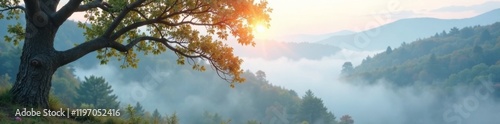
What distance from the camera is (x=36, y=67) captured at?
12.4 metres

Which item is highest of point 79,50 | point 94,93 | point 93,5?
point 94,93

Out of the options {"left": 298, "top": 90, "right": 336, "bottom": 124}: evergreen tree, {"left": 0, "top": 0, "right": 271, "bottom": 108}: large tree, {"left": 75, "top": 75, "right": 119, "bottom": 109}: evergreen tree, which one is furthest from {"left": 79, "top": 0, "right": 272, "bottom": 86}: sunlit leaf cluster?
{"left": 298, "top": 90, "right": 336, "bottom": 124}: evergreen tree

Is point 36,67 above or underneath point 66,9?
underneath

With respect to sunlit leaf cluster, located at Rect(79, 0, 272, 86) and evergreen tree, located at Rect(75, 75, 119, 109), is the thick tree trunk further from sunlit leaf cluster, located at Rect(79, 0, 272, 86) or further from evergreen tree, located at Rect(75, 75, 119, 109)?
evergreen tree, located at Rect(75, 75, 119, 109)

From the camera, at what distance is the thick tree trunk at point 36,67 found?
12.3 meters

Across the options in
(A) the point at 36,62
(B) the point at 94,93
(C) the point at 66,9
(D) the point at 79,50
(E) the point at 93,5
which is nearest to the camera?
(A) the point at 36,62

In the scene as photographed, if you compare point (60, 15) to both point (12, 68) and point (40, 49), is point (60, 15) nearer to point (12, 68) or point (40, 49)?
point (40, 49)

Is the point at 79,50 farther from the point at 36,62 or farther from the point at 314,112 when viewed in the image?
the point at 314,112

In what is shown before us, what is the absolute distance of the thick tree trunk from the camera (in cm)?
1234

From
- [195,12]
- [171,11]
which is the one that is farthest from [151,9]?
[195,12]

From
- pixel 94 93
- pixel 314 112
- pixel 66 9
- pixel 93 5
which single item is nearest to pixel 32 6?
pixel 66 9

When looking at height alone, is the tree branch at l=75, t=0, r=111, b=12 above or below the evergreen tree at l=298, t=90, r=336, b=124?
below

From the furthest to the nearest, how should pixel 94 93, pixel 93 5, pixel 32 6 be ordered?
pixel 94 93 < pixel 93 5 < pixel 32 6

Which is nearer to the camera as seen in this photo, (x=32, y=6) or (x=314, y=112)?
(x=32, y=6)
